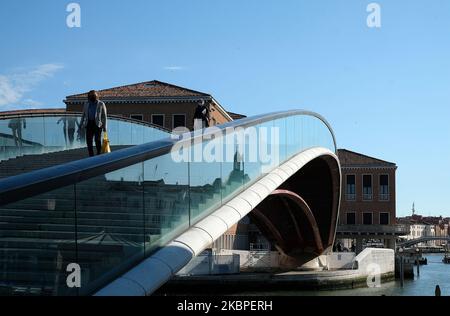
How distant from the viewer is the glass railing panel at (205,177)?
7867mm

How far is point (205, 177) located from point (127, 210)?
2329 millimetres

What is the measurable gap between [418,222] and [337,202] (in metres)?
134

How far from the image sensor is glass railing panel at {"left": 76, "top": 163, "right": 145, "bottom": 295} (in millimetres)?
5312

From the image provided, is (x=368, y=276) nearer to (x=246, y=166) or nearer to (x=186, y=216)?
(x=246, y=166)

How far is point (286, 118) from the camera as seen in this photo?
1498cm

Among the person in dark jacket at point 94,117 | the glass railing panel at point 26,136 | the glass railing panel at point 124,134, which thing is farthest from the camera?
the glass railing panel at point 124,134

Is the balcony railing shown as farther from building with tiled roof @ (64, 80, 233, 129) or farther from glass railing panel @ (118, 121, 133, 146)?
glass railing panel @ (118, 121, 133, 146)

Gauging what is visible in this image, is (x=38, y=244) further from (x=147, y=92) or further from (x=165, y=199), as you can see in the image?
(x=147, y=92)

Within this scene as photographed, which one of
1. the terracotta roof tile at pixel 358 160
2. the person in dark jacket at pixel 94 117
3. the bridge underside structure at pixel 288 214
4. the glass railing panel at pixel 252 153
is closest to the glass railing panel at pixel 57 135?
the bridge underside structure at pixel 288 214

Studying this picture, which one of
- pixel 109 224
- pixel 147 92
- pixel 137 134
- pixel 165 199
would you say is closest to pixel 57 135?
pixel 137 134

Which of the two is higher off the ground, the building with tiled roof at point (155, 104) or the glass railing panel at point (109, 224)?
the building with tiled roof at point (155, 104)

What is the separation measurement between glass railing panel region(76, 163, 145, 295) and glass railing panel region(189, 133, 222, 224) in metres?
1.50

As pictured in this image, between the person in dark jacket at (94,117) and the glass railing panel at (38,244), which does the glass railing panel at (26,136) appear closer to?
the person in dark jacket at (94,117)
